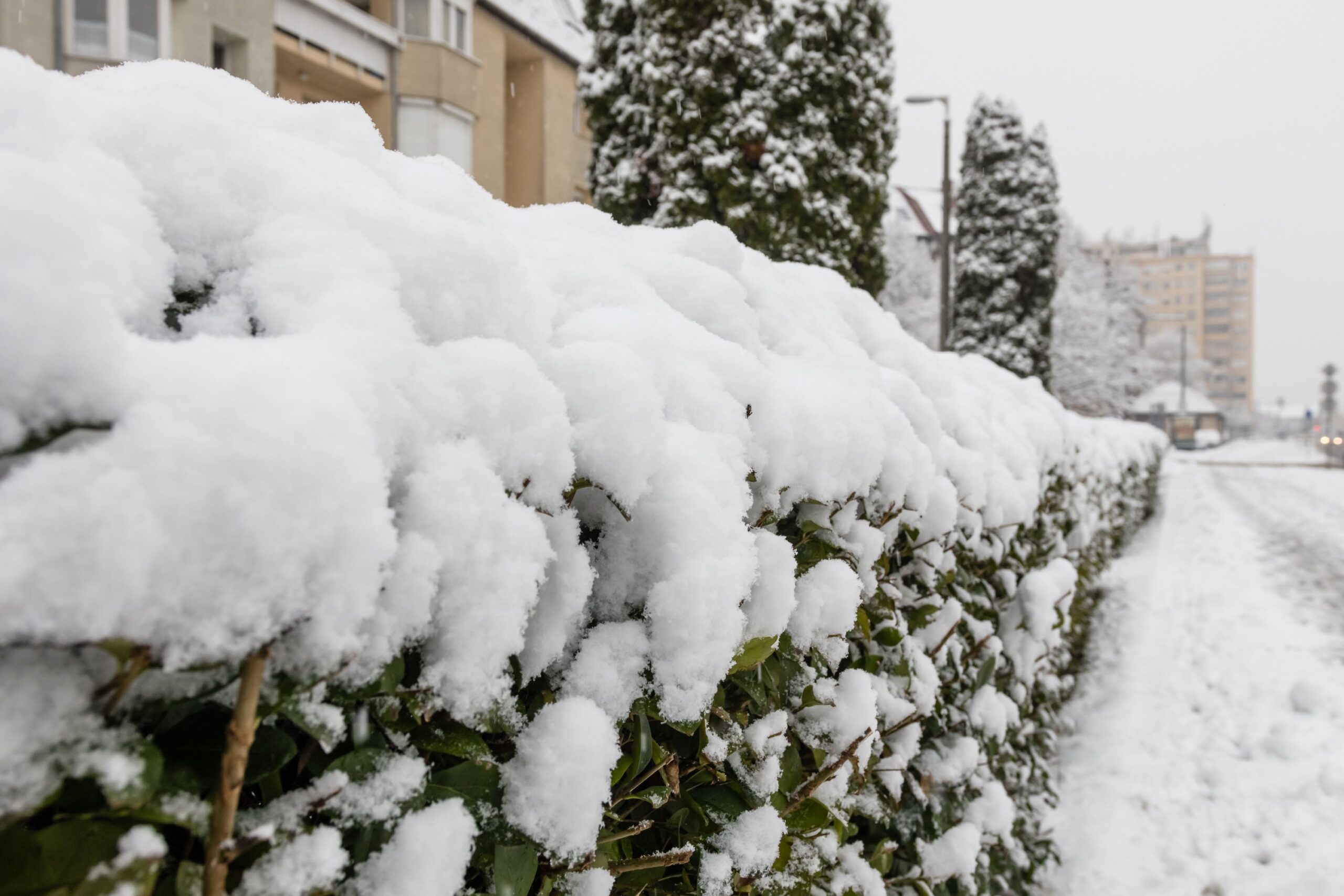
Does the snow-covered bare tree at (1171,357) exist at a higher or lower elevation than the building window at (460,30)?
lower

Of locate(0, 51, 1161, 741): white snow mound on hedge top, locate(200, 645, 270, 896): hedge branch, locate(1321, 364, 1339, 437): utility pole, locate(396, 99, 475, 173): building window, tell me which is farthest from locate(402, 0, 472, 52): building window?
locate(1321, 364, 1339, 437): utility pole

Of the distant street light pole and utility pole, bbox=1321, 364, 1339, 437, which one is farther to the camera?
utility pole, bbox=1321, 364, 1339, 437

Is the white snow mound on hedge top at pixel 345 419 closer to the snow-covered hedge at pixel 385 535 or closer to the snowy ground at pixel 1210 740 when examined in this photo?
the snow-covered hedge at pixel 385 535

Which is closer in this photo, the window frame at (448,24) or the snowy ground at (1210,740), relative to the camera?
the snowy ground at (1210,740)

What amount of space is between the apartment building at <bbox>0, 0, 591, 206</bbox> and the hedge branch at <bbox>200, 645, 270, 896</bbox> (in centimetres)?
728

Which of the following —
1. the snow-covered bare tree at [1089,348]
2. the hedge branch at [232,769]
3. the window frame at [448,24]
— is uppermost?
the window frame at [448,24]

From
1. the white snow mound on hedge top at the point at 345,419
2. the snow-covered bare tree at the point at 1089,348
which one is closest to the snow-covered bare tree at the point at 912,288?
the snow-covered bare tree at the point at 1089,348

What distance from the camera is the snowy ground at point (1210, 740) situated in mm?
3125

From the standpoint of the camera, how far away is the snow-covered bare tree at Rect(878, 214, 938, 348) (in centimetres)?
3108

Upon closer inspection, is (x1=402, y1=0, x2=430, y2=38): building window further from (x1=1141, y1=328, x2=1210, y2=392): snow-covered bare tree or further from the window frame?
(x1=1141, y1=328, x2=1210, y2=392): snow-covered bare tree

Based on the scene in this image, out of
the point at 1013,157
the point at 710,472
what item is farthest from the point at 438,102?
the point at 710,472

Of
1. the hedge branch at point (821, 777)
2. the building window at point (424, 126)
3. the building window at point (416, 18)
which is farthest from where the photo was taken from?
the building window at point (416, 18)

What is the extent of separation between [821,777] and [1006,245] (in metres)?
20.3

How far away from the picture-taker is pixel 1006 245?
19.5m
